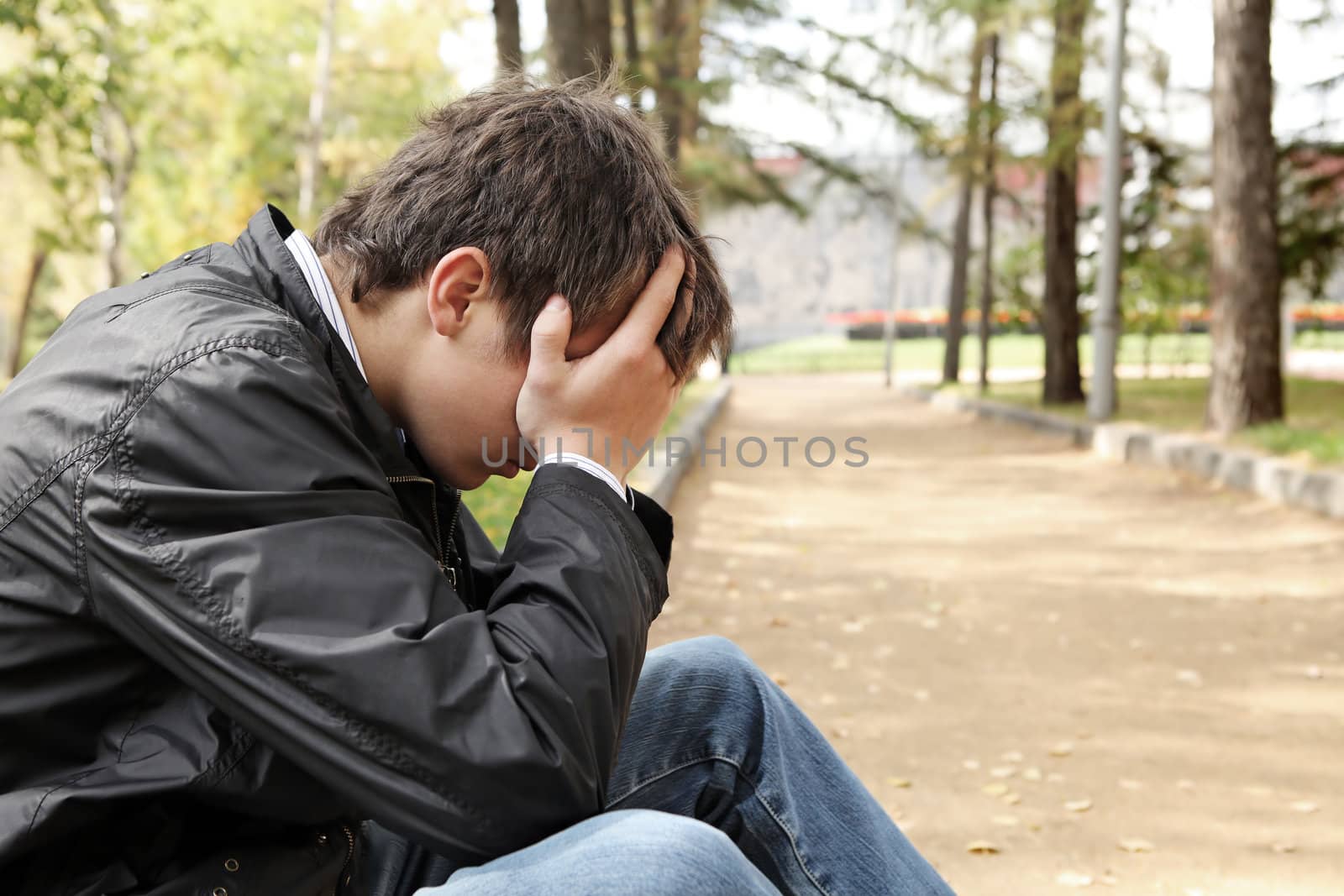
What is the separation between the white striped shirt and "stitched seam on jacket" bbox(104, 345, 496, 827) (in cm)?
39

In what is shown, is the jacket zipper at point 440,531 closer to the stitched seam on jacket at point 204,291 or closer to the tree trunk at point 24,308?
the stitched seam on jacket at point 204,291

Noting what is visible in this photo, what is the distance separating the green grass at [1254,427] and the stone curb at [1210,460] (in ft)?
0.70

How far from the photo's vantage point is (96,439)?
51.2 inches

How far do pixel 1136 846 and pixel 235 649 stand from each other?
2.62 metres

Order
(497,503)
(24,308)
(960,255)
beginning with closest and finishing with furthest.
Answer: (497,503), (960,255), (24,308)

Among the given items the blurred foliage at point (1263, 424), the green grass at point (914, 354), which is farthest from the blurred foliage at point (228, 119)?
the blurred foliage at point (1263, 424)

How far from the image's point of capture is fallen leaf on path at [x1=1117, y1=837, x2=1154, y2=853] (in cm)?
315

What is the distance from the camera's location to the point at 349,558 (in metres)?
1.31

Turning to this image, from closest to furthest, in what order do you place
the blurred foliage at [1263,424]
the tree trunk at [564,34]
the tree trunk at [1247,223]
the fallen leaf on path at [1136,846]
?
1. the fallen leaf on path at [1136,846]
2. the blurred foliage at [1263,424]
3. the tree trunk at [564,34]
4. the tree trunk at [1247,223]

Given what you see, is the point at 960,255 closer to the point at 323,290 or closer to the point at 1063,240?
the point at 1063,240

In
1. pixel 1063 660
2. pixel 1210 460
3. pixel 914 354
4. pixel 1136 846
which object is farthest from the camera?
pixel 914 354

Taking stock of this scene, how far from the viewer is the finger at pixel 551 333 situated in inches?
62.9

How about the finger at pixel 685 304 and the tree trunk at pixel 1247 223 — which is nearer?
the finger at pixel 685 304

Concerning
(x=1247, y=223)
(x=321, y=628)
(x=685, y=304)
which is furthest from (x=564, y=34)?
(x=321, y=628)
